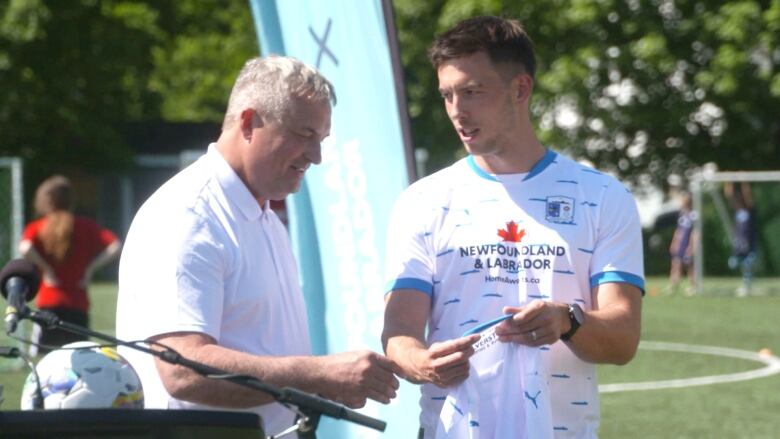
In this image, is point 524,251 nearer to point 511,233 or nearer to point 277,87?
point 511,233

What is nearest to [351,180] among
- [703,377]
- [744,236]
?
[703,377]

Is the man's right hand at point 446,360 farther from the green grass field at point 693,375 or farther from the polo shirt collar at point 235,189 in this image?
the green grass field at point 693,375

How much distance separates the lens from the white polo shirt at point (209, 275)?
11.3 feet

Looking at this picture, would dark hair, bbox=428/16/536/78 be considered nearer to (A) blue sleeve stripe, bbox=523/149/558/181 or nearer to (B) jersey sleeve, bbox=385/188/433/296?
(A) blue sleeve stripe, bbox=523/149/558/181

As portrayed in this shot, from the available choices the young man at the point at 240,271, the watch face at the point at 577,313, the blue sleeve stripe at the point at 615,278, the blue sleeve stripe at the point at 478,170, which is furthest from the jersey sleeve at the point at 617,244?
the young man at the point at 240,271

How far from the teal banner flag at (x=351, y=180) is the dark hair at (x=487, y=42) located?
8.33ft

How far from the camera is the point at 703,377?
50.0ft

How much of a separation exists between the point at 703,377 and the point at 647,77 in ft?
78.8

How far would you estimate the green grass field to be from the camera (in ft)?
38.5

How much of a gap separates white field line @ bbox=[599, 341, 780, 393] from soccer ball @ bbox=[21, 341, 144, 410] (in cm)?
1115

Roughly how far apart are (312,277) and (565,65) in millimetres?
30278

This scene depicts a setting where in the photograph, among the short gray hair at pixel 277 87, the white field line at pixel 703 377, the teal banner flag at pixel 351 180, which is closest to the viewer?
the short gray hair at pixel 277 87

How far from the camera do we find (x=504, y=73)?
407 cm

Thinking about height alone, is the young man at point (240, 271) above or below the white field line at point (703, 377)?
above
